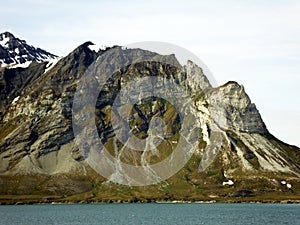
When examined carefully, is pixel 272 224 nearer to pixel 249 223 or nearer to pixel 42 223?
pixel 249 223

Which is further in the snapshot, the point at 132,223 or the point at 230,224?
the point at 132,223

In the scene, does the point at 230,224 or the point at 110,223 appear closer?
the point at 230,224

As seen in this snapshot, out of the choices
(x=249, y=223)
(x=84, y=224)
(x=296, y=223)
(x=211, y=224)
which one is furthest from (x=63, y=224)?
(x=296, y=223)

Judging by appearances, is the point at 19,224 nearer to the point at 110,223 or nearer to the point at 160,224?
the point at 110,223

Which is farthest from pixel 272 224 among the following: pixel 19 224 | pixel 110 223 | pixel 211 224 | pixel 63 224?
pixel 19 224

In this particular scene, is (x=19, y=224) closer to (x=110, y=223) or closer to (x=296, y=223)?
(x=110, y=223)

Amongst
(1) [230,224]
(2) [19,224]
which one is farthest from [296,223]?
(2) [19,224]
